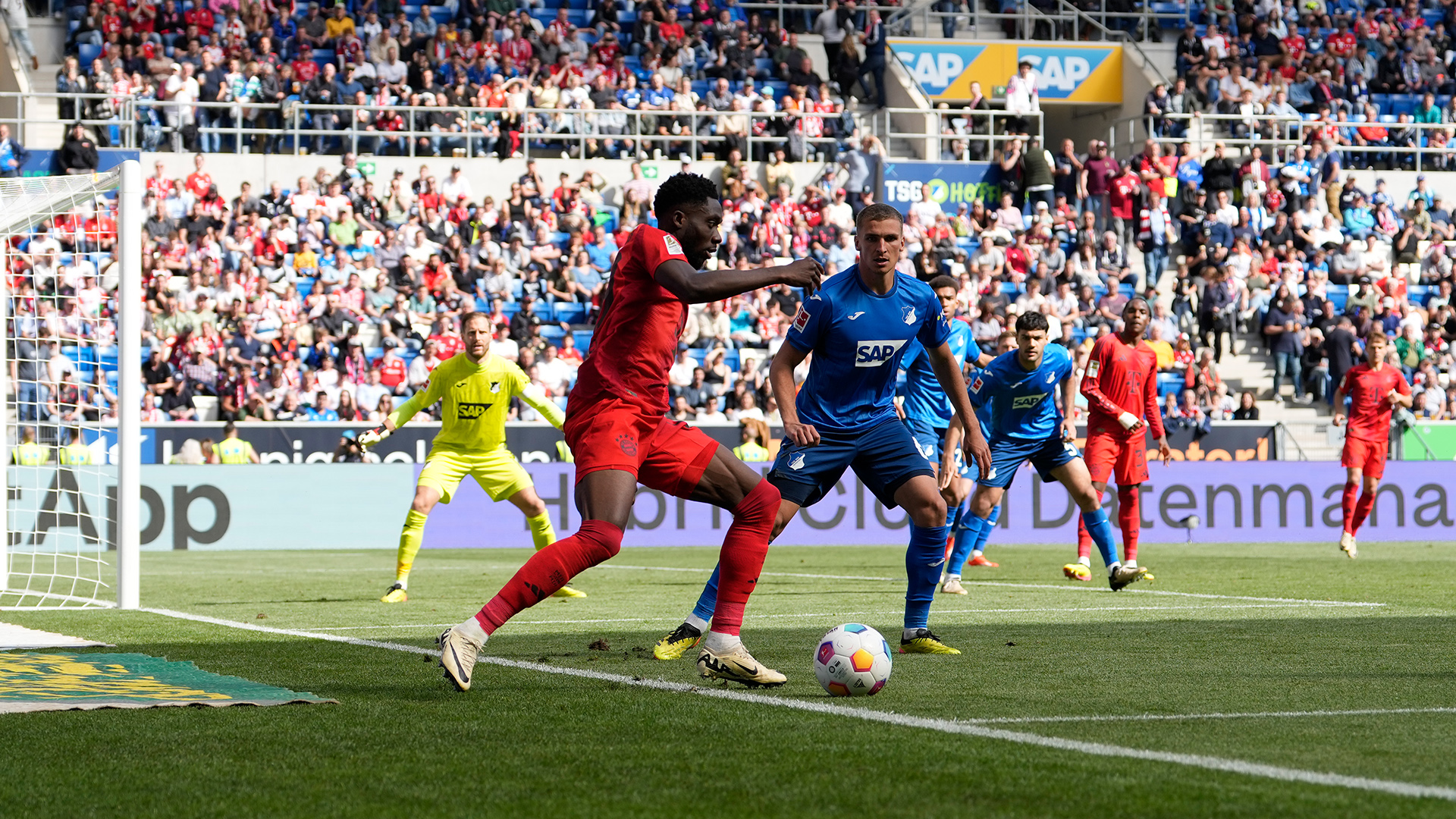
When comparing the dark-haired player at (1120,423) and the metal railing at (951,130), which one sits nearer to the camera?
the dark-haired player at (1120,423)

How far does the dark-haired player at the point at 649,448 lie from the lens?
692 cm

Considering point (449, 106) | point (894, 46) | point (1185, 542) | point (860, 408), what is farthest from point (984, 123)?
point (860, 408)

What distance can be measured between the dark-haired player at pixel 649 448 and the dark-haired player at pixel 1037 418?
6.40 metres

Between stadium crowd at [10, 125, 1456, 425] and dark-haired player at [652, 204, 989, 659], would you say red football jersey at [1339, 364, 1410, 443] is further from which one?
dark-haired player at [652, 204, 989, 659]

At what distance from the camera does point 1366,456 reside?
19.3m

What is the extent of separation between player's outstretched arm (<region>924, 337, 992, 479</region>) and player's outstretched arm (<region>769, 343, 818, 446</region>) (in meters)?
0.60

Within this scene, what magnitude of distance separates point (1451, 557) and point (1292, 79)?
1823cm

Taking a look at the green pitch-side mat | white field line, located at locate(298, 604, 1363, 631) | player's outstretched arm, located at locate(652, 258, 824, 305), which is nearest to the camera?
player's outstretched arm, located at locate(652, 258, 824, 305)

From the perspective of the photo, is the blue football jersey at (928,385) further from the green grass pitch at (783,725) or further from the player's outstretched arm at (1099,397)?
the green grass pitch at (783,725)

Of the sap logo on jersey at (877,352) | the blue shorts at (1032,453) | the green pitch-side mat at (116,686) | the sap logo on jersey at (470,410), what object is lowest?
the green pitch-side mat at (116,686)

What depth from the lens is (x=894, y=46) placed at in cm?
3431

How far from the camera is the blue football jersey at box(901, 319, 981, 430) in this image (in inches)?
510

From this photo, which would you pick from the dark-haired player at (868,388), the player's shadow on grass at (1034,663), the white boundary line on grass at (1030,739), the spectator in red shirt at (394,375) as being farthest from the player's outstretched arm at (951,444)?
the spectator in red shirt at (394,375)

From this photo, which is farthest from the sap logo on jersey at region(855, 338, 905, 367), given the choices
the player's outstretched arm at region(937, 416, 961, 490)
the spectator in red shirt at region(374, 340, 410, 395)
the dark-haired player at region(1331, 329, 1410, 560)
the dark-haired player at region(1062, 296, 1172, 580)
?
the spectator in red shirt at region(374, 340, 410, 395)
